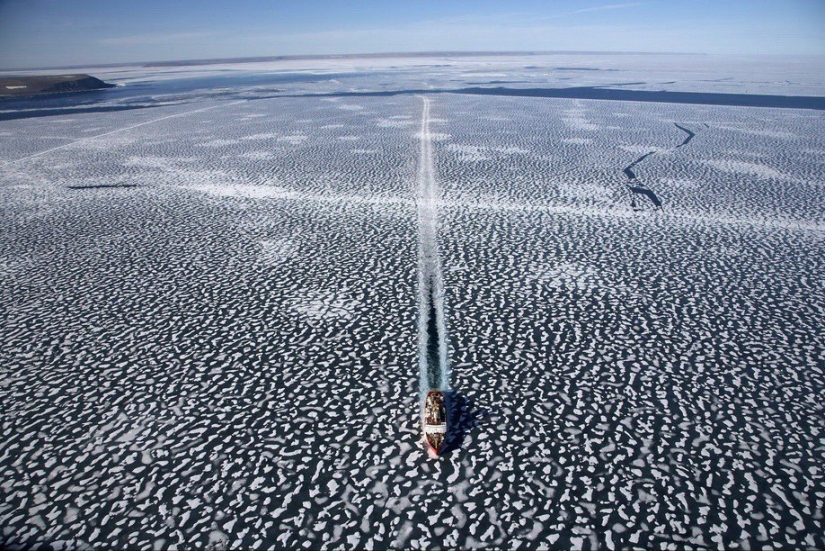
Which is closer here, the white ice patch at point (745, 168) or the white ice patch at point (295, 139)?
the white ice patch at point (745, 168)

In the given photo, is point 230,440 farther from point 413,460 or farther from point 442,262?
point 442,262

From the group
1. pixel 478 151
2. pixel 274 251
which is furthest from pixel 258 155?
pixel 274 251

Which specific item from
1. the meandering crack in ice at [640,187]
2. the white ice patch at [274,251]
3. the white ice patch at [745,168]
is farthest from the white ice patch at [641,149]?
the white ice patch at [274,251]

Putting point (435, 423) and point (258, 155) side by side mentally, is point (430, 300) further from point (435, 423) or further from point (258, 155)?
point (258, 155)

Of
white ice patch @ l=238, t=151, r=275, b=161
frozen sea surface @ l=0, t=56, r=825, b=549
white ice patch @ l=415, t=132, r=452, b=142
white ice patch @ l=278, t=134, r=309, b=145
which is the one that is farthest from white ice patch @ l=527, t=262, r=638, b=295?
white ice patch @ l=278, t=134, r=309, b=145

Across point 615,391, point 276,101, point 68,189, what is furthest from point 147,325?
point 276,101

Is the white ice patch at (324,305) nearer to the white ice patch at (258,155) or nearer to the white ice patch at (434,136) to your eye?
the white ice patch at (258,155)

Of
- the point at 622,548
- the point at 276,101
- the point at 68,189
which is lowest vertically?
the point at 622,548

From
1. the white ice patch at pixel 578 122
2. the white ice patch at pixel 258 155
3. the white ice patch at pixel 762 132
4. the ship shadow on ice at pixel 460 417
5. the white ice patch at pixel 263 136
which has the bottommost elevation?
the ship shadow on ice at pixel 460 417
